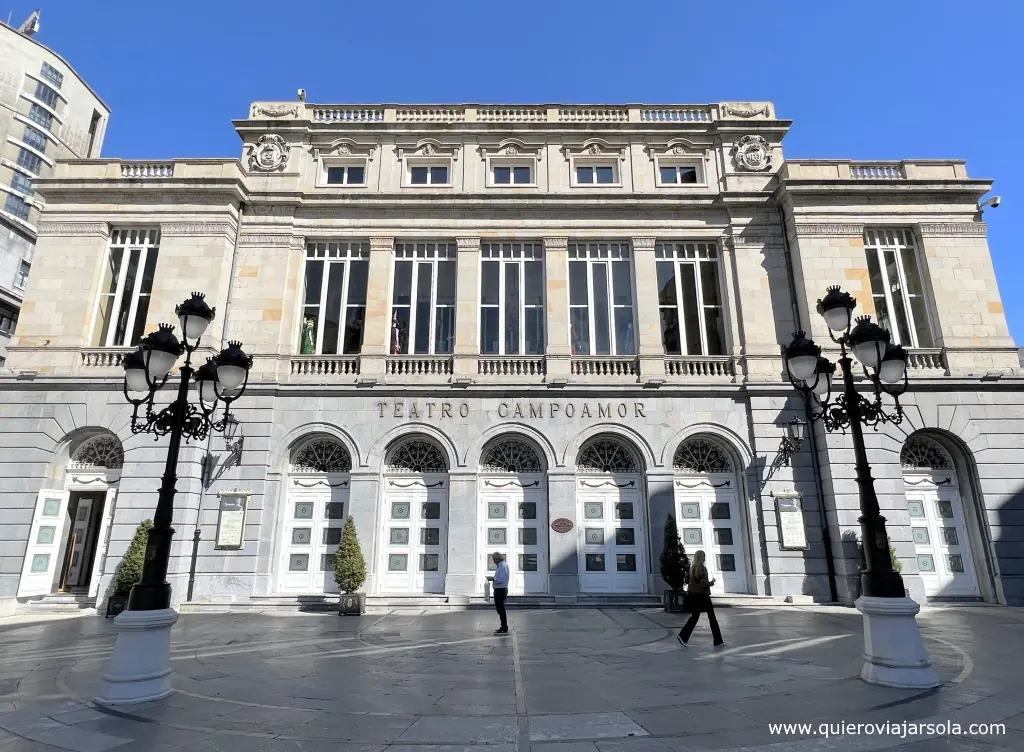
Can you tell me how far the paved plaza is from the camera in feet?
17.6

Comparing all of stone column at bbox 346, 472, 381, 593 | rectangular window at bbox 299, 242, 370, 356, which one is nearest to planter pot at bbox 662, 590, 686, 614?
stone column at bbox 346, 472, 381, 593

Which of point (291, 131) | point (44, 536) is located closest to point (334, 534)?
point (44, 536)

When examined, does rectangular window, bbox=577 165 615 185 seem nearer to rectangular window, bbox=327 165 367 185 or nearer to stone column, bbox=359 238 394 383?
stone column, bbox=359 238 394 383

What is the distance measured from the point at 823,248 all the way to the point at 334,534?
17.5 meters

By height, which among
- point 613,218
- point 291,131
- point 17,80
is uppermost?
point 17,80

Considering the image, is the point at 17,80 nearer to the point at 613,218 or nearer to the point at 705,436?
the point at 613,218

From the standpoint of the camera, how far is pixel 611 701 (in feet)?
21.6

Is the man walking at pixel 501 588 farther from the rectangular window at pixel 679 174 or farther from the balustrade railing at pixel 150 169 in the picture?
the balustrade railing at pixel 150 169

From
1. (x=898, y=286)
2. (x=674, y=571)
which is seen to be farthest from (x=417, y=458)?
(x=898, y=286)

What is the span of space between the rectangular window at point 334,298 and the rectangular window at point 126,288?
477 cm

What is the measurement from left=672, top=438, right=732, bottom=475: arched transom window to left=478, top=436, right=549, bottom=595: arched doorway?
14.0 ft

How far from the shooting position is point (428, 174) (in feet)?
64.8

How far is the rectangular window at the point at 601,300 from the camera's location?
17.9m

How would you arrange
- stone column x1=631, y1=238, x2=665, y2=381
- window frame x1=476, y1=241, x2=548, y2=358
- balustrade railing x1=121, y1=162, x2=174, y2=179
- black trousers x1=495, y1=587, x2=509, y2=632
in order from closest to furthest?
1. black trousers x1=495, y1=587, x2=509, y2=632
2. stone column x1=631, y1=238, x2=665, y2=381
3. window frame x1=476, y1=241, x2=548, y2=358
4. balustrade railing x1=121, y1=162, x2=174, y2=179
